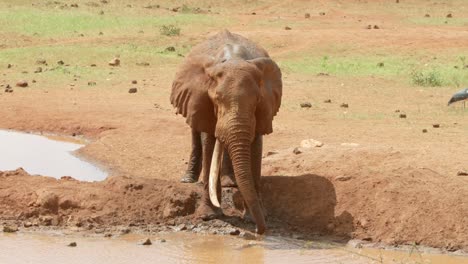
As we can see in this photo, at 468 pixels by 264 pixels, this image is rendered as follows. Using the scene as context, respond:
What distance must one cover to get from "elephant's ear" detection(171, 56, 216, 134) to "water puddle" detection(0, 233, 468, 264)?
0.99 m

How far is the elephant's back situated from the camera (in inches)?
372

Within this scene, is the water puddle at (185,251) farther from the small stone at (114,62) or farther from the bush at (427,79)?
the small stone at (114,62)

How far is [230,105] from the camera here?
889 centimetres

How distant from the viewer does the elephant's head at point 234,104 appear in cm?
887

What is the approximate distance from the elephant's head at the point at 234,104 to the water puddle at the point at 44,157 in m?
2.84

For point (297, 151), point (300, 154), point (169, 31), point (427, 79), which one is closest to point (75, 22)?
point (169, 31)

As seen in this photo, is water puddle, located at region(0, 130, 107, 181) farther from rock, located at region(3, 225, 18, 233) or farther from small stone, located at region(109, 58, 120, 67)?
small stone, located at region(109, 58, 120, 67)

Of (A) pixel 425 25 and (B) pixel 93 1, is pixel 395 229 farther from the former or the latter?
(B) pixel 93 1

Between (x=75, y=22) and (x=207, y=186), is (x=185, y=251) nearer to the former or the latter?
(x=207, y=186)

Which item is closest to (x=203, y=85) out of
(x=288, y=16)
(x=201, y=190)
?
(x=201, y=190)

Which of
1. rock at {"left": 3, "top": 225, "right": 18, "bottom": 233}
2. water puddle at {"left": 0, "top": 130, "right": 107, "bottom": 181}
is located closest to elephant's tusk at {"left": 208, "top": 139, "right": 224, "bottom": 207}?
rock at {"left": 3, "top": 225, "right": 18, "bottom": 233}

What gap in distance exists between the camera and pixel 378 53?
884 inches

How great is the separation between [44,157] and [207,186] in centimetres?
419

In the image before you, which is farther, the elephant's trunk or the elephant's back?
the elephant's back
